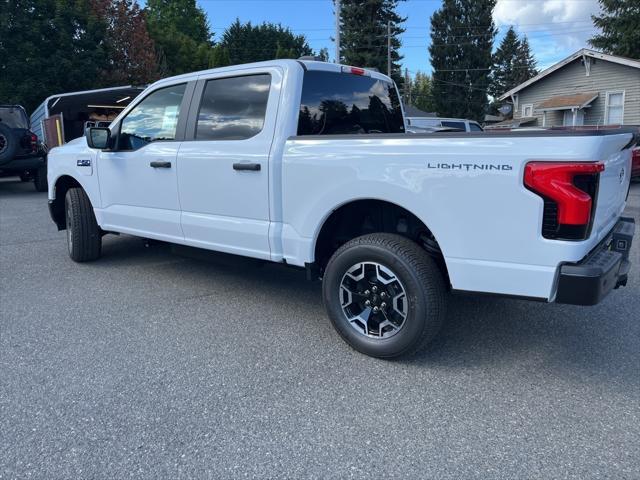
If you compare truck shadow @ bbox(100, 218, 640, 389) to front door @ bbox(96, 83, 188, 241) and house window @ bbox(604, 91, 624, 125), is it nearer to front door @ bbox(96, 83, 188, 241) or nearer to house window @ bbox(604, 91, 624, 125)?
front door @ bbox(96, 83, 188, 241)

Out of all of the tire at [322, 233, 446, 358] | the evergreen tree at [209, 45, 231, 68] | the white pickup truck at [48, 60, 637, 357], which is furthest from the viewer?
the evergreen tree at [209, 45, 231, 68]

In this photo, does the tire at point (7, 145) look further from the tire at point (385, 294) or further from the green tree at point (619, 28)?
the green tree at point (619, 28)

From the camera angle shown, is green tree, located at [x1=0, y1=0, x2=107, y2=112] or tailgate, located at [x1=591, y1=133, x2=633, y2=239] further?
green tree, located at [x1=0, y1=0, x2=107, y2=112]

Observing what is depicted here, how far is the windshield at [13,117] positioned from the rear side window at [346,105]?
11689 mm

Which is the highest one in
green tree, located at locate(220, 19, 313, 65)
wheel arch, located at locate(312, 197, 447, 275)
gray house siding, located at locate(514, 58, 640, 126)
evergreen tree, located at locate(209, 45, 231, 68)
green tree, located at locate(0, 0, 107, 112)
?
green tree, located at locate(220, 19, 313, 65)

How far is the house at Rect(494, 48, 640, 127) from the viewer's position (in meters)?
21.7

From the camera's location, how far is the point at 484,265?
2.92m

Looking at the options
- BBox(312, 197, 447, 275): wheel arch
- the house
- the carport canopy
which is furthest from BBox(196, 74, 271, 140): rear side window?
the house

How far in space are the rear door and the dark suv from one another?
29.8 feet

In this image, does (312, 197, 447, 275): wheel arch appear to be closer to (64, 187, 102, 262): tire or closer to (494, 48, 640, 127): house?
(64, 187, 102, 262): tire

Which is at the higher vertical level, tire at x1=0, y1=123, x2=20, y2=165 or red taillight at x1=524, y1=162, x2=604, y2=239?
tire at x1=0, y1=123, x2=20, y2=165

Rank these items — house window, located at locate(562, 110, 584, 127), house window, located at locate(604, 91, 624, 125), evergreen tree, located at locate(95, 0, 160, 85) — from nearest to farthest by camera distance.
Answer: house window, located at locate(604, 91, 624, 125)
house window, located at locate(562, 110, 584, 127)
evergreen tree, located at locate(95, 0, 160, 85)

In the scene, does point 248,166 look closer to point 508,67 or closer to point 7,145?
point 7,145

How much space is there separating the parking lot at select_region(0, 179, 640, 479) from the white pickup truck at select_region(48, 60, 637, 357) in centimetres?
51
